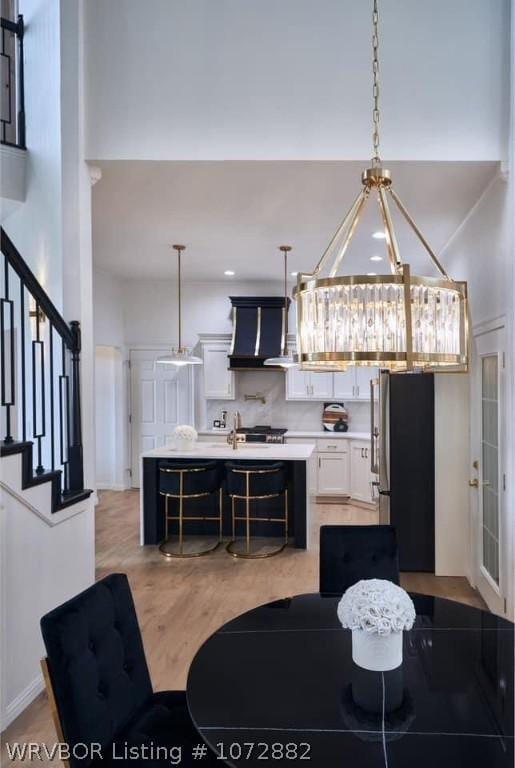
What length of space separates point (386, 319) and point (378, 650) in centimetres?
102

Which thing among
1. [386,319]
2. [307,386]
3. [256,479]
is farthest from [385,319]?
[307,386]

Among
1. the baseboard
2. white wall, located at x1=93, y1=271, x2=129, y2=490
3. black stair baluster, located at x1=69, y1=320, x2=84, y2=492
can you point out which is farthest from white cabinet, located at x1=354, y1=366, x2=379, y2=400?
the baseboard

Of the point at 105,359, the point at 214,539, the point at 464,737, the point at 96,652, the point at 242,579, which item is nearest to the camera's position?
the point at 464,737

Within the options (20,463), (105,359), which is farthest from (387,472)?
(105,359)

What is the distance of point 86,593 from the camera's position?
1675 mm

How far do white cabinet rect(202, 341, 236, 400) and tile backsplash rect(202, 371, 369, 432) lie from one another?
0.76 feet

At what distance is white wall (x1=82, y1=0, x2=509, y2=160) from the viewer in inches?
128

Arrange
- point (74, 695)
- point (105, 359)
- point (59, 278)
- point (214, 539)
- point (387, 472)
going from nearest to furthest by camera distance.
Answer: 1. point (74, 695)
2. point (59, 278)
3. point (387, 472)
4. point (214, 539)
5. point (105, 359)

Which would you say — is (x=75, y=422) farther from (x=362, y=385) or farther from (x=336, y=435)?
(x=362, y=385)

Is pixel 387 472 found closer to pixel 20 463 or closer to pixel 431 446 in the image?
pixel 431 446

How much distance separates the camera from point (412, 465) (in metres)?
4.45

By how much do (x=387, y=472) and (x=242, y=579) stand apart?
160 centimetres

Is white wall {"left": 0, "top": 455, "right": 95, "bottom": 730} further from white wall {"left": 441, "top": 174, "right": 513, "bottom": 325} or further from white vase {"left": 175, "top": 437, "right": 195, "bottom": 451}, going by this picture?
white wall {"left": 441, "top": 174, "right": 513, "bottom": 325}

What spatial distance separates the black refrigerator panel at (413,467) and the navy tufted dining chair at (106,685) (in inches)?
120
